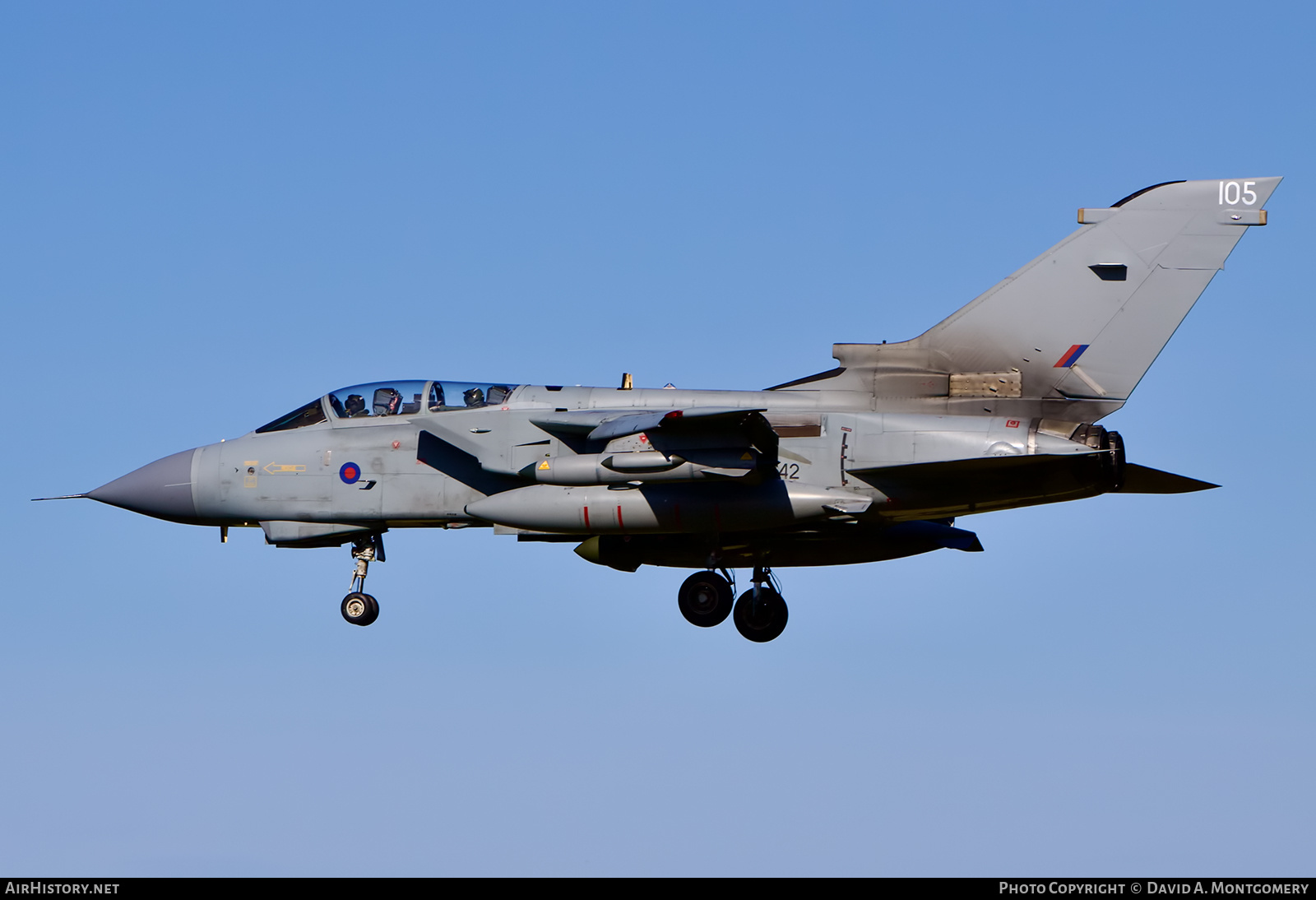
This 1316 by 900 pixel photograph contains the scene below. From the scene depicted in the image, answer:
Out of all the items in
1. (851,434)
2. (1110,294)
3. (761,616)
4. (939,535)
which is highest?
(1110,294)

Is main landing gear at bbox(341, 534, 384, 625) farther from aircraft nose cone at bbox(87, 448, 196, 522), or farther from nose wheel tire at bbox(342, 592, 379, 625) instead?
aircraft nose cone at bbox(87, 448, 196, 522)

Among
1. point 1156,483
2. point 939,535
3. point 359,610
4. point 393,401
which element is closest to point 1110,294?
point 1156,483

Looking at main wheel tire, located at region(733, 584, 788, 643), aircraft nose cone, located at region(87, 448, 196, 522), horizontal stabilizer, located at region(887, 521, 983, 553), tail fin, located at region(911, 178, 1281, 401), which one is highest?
tail fin, located at region(911, 178, 1281, 401)

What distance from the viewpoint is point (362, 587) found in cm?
2495

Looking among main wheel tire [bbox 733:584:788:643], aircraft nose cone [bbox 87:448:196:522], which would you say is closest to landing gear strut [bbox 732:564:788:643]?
main wheel tire [bbox 733:584:788:643]

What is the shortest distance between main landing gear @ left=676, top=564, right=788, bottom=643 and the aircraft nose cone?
735 cm

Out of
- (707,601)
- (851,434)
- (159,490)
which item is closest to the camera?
(851,434)

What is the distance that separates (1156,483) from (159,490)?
46.4ft

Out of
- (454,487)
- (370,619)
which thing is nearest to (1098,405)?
(454,487)

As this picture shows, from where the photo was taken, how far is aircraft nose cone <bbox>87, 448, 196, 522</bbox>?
25109 mm

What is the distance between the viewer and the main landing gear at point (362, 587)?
81.2ft

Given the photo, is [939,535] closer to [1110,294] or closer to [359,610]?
[1110,294]
